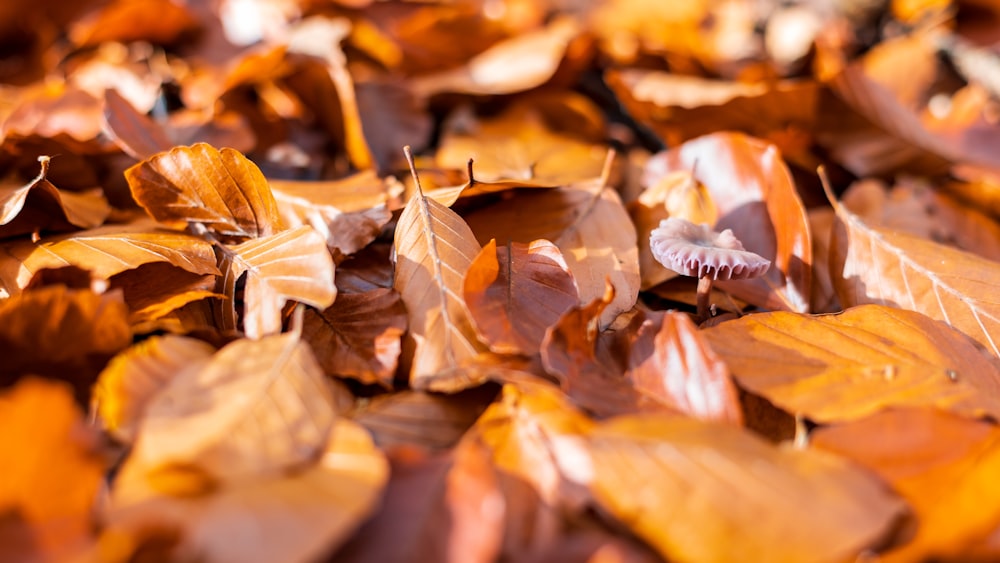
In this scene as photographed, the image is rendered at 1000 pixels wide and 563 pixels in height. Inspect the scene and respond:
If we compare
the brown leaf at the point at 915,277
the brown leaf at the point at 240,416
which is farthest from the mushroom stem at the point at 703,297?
the brown leaf at the point at 240,416

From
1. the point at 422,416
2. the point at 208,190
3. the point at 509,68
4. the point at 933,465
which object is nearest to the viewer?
the point at 933,465

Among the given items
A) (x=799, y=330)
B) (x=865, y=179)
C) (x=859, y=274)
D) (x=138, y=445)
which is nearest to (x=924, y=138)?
(x=865, y=179)

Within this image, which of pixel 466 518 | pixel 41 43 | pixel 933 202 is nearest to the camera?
pixel 466 518

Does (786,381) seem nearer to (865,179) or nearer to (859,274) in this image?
(859,274)

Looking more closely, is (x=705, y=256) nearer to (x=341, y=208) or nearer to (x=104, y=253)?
(x=341, y=208)

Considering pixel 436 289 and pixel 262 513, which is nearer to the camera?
pixel 262 513

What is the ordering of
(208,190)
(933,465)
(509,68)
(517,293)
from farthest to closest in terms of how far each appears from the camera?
(509,68) → (208,190) → (517,293) → (933,465)

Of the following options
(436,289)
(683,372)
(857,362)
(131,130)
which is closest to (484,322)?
(436,289)

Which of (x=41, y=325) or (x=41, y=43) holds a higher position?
(x=41, y=43)
